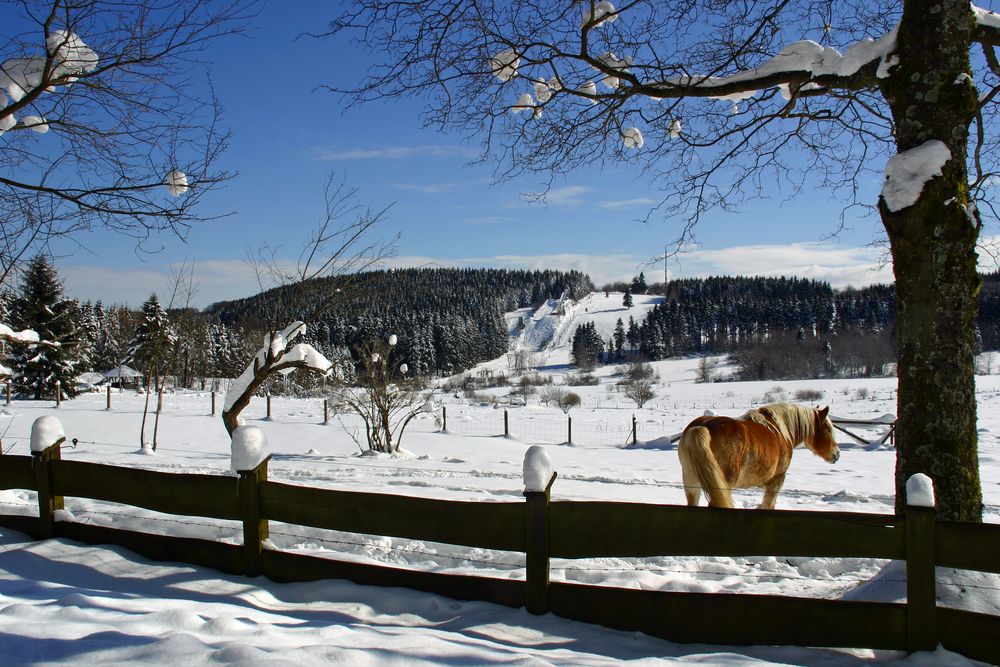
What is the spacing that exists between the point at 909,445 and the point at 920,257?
3.94 ft

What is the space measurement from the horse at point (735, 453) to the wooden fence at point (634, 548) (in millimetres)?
1918

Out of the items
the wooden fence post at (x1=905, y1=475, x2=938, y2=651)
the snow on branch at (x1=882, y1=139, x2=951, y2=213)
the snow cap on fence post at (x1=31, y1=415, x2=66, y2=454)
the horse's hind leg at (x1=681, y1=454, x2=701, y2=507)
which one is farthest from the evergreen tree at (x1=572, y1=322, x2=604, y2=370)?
the wooden fence post at (x1=905, y1=475, x2=938, y2=651)

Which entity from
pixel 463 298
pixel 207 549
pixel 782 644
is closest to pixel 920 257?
pixel 782 644

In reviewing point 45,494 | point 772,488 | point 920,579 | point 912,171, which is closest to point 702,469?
point 772,488

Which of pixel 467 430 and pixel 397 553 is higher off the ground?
pixel 397 553

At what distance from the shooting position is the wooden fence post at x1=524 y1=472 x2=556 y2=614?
357 centimetres

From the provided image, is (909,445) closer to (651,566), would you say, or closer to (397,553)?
(651,566)

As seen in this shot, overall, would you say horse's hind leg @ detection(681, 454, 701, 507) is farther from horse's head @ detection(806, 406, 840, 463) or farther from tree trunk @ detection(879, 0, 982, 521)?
horse's head @ detection(806, 406, 840, 463)

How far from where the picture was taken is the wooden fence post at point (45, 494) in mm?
4934

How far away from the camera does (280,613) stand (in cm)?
353

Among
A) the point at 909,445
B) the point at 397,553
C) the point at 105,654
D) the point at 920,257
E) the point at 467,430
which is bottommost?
the point at 467,430

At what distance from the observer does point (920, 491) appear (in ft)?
10.0

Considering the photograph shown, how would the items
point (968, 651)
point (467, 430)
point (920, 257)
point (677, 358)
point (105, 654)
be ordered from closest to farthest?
1. point (105, 654)
2. point (968, 651)
3. point (920, 257)
4. point (467, 430)
5. point (677, 358)

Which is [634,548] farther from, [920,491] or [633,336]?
[633,336]
